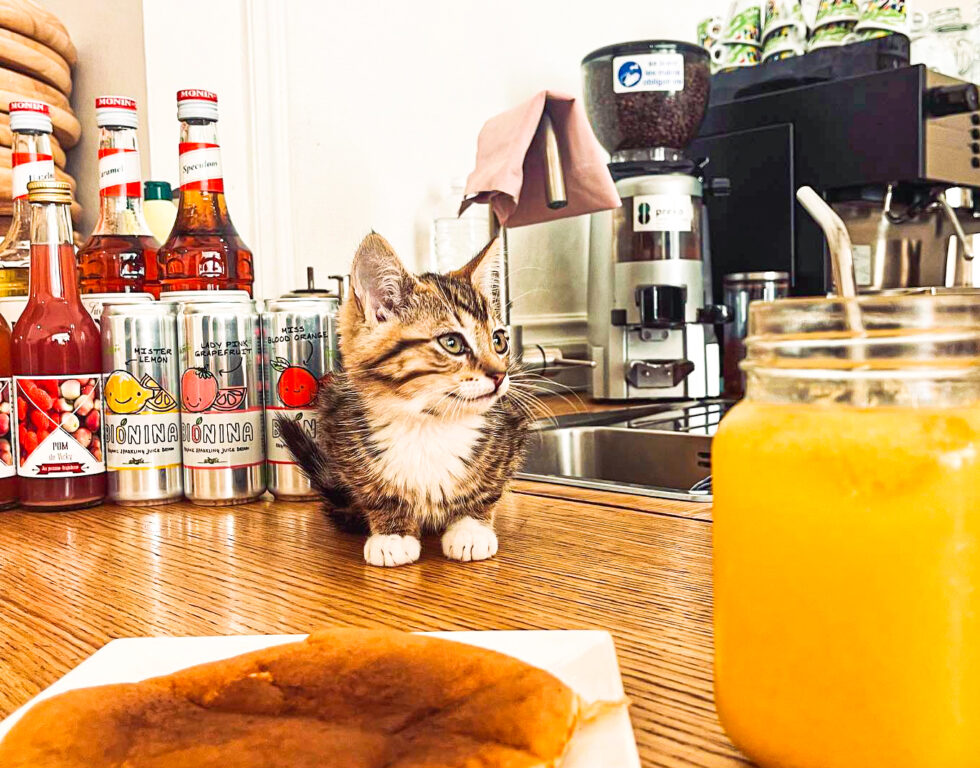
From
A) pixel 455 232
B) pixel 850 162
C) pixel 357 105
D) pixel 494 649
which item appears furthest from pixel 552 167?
pixel 494 649

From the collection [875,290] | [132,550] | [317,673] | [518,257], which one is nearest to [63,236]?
[132,550]

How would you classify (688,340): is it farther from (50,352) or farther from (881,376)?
(881,376)

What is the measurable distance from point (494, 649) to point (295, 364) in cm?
64

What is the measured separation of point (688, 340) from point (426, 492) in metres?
1.24

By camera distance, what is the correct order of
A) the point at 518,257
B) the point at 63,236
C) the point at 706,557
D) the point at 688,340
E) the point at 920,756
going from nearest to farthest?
the point at 920,756, the point at 706,557, the point at 63,236, the point at 688,340, the point at 518,257

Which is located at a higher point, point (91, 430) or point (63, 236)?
point (63, 236)

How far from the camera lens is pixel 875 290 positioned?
2035mm

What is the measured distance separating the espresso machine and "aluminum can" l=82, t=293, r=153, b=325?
55.7 inches

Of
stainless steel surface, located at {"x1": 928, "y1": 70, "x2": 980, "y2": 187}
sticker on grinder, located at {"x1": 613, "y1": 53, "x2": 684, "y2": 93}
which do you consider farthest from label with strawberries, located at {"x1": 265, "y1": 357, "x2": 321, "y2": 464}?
stainless steel surface, located at {"x1": 928, "y1": 70, "x2": 980, "y2": 187}

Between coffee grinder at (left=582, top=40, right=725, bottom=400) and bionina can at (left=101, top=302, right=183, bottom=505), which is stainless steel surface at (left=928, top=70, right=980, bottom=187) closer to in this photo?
coffee grinder at (left=582, top=40, right=725, bottom=400)

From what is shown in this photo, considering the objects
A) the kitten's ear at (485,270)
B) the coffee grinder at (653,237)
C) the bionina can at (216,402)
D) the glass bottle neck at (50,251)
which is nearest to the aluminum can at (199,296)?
the bionina can at (216,402)

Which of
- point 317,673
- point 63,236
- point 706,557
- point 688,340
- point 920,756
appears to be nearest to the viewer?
point 920,756

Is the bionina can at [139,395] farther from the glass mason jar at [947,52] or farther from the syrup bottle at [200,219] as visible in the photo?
the glass mason jar at [947,52]

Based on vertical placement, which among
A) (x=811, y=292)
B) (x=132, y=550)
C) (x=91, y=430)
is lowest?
(x=132, y=550)
